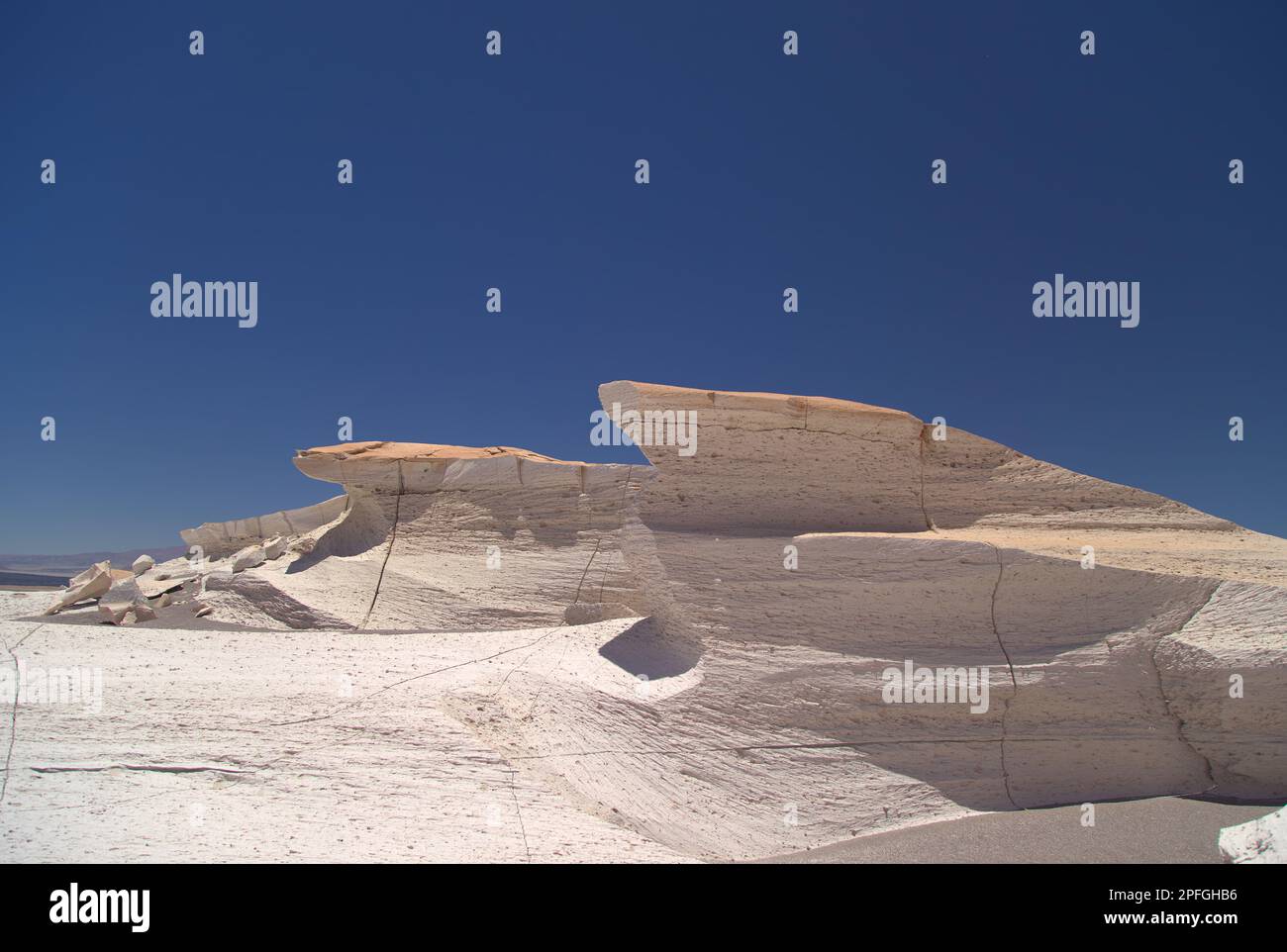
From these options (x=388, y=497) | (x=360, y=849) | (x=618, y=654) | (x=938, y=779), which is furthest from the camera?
(x=388, y=497)

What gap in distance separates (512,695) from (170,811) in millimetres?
2976

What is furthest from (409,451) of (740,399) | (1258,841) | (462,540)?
(1258,841)

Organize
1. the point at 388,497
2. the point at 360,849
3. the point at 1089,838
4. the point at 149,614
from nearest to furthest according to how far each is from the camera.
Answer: the point at 360,849 → the point at 1089,838 → the point at 149,614 → the point at 388,497

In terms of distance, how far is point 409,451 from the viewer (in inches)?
509

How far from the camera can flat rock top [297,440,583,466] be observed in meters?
12.5

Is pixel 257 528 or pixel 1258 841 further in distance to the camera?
pixel 257 528

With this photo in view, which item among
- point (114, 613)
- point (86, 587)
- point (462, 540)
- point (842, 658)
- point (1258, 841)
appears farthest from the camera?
point (86, 587)

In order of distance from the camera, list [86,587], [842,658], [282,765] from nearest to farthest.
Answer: [282,765], [842,658], [86,587]

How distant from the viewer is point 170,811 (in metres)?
4.53

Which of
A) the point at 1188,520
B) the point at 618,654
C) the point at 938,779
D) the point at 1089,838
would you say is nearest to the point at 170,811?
the point at 618,654

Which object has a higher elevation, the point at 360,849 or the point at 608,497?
the point at 608,497

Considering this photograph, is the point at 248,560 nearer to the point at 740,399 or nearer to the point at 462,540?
the point at 462,540

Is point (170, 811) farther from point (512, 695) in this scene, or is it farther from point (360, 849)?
point (512, 695)

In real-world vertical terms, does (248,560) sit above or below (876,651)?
above
